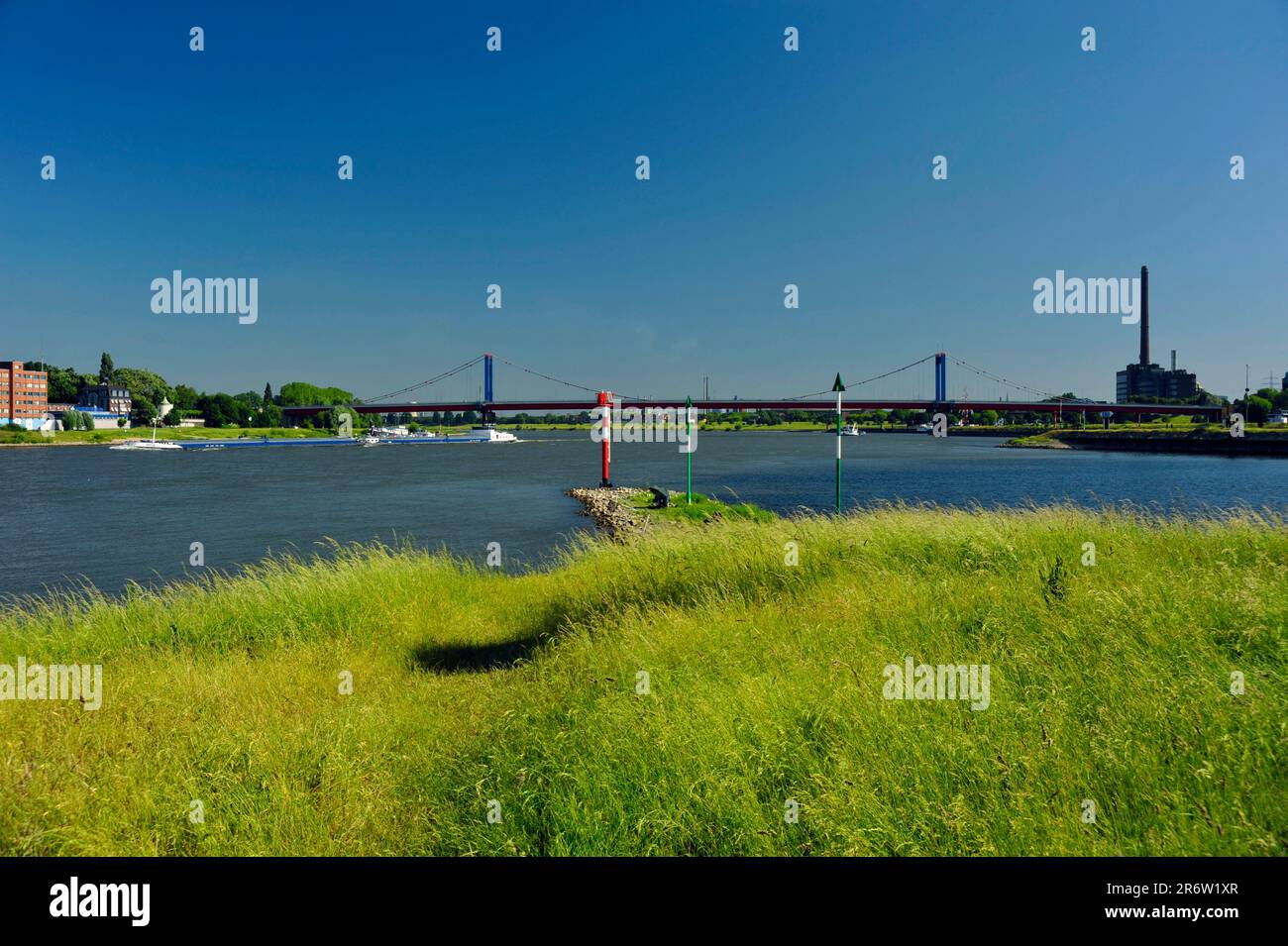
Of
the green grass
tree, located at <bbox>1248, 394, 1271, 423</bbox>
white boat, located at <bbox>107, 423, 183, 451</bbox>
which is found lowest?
the green grass

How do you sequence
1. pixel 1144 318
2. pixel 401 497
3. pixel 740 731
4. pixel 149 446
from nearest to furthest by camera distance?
pixel 740 731 → pixel 401 497 → pixel 149 446 → pixel 1144 318

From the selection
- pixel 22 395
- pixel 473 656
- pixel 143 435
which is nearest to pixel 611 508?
pixel 473 656

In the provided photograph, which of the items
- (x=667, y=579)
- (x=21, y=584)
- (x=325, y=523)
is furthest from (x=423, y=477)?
(x=667, y=579)

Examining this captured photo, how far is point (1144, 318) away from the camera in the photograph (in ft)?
523

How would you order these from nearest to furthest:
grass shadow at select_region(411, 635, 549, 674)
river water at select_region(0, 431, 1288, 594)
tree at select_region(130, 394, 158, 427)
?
grass shadow at select_region(411, 635, 549, 674) → river water at select_region(0, 431, 1288, 594) → tree at select_region(130, 394, 158, 427)

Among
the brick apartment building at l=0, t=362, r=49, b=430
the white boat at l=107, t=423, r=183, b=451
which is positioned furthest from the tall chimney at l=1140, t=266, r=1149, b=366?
the brick apartment building at l=0, t=362, r=49, b=430

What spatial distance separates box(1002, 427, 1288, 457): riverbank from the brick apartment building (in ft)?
734

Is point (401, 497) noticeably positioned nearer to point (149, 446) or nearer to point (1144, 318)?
point (149, 446)

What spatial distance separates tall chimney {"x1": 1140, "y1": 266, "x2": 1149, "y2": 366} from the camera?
149 m

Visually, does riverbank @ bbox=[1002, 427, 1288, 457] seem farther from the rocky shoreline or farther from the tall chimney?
the rocky shoreline

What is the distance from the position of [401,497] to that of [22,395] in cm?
18264


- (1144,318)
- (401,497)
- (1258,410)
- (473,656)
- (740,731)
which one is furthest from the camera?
(1144,318)

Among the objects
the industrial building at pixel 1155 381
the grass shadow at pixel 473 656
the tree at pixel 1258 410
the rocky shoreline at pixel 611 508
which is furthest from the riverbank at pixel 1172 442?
the grass shadow at pixel 473 656
